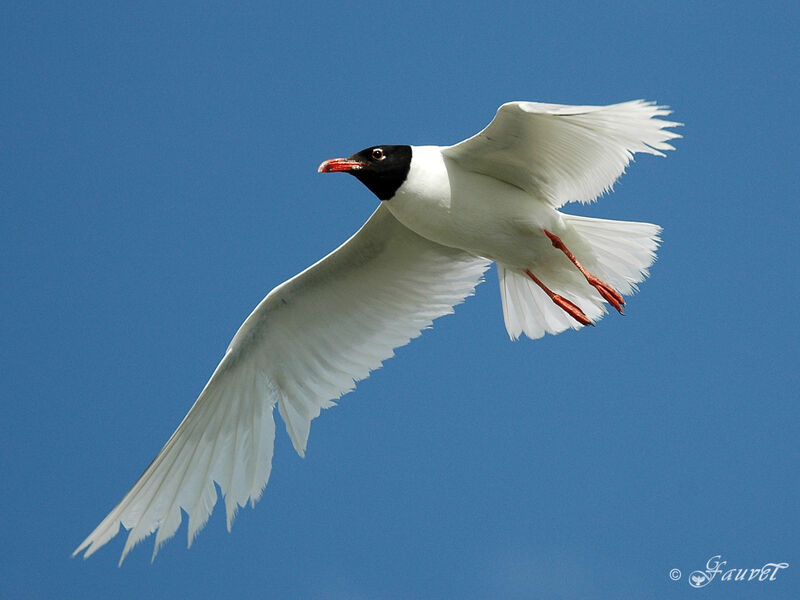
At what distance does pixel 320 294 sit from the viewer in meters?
8.90

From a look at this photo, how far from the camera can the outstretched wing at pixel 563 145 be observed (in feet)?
23.2

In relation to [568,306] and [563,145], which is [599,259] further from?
[563,145]

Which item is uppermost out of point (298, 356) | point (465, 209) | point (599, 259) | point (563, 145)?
point (563, 145)

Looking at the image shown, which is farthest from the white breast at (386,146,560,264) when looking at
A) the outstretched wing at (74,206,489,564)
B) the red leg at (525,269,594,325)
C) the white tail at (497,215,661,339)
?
the outstretched wing at (74,206,489,564)

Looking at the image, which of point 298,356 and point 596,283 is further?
point 298,356

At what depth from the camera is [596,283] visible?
26.1 ft

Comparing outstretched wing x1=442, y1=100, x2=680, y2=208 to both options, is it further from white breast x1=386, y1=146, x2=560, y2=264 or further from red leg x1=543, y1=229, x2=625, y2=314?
red leg x1=543, y1=229, x2=625, y2=314

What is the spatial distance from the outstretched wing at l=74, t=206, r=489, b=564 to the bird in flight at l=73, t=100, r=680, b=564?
0.03ft

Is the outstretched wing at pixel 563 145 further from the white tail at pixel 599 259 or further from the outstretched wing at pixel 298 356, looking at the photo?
the outstretched wing at pixel 298 356

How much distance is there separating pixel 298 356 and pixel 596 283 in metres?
2.44

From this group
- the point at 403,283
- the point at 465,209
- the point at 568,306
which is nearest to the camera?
the point at 465,209

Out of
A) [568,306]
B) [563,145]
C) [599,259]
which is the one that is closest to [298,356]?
[568,306]

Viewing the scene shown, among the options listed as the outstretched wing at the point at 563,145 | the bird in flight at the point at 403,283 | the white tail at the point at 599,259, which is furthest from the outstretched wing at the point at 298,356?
the outstretched wing at the point at 563,145

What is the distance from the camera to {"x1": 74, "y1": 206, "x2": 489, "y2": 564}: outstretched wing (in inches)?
345
